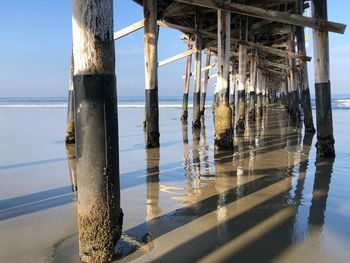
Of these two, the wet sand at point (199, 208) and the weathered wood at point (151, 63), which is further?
the weathered wood at point (151, 63)

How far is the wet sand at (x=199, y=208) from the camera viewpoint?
115 inches

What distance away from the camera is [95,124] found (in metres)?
2.71

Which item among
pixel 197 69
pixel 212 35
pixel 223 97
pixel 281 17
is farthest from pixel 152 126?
pixel 197 69

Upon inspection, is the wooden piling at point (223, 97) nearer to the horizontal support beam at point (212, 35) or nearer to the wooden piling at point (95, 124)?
the horizontal support beam at point (212, 35)

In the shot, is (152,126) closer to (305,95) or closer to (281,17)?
(281,17)

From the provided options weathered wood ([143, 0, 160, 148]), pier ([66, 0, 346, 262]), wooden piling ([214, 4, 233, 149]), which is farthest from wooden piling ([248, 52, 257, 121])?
weathered wood ([143, 0, 160, 148])

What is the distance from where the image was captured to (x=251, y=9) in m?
7.43

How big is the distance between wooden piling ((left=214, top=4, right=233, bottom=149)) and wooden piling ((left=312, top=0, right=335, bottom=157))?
1688 millimetres

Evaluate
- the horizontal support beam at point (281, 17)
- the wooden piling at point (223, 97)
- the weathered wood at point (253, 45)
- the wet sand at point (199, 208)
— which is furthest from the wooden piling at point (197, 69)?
the wet sand at point (199, 208)

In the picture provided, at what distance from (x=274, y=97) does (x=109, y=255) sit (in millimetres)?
58446

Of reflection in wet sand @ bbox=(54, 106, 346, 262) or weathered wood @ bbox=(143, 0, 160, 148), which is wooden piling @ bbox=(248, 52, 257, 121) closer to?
weathered wood @ bbox=(143, 0, 160, 148)

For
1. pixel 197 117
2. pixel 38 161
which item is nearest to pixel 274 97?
pixel 197 117

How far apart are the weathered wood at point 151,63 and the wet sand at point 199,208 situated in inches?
36.1

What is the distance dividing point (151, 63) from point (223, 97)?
1618 millimetres
